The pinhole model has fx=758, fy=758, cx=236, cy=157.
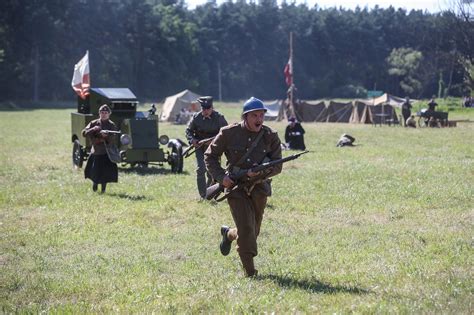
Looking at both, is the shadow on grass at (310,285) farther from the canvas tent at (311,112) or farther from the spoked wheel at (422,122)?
the canvas tent at (311,112)

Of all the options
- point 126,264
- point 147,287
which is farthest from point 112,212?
point 147,287

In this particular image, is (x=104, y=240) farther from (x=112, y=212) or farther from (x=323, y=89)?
(x=323, y=89)

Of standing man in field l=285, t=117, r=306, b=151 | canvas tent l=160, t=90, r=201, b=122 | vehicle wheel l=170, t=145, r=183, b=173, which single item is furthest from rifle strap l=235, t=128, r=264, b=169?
canvas tent l=160, t=90, r=201, b=122

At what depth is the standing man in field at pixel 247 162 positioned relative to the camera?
7.78 meters

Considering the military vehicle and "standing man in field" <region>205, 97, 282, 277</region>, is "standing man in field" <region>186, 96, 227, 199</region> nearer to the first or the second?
the military vehicle

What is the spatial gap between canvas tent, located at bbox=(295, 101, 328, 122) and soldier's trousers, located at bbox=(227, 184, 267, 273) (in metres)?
40.3

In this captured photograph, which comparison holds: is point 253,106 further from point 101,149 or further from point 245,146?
point 101,149

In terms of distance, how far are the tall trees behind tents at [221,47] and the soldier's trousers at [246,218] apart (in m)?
57.8

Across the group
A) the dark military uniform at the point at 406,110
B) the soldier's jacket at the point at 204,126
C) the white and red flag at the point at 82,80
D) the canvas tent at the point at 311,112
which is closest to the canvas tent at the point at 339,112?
the canvas tent at the point at 311,112

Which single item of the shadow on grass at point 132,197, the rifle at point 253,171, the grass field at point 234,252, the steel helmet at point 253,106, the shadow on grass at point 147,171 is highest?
the steel helmet at point 253,106

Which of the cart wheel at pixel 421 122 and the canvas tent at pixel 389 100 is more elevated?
the canvas tent at pixel 389 100

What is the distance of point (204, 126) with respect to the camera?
13.2 metres

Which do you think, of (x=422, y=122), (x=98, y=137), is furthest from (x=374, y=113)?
(x=98, y=137)

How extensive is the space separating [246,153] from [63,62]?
8244 centimetres
